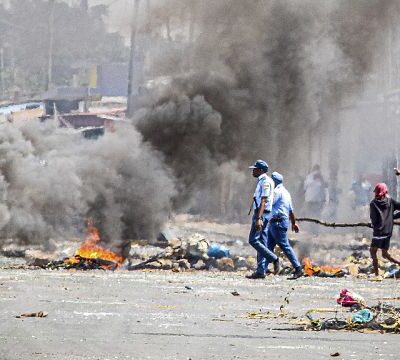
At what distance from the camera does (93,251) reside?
2167 centimetres

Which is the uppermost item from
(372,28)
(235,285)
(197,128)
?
(372,28)

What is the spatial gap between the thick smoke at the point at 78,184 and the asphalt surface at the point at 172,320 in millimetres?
4675

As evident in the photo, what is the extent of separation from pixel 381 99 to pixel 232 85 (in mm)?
16133

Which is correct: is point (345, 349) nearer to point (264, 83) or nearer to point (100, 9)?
point (264, 83)

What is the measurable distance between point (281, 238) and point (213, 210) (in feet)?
70.2

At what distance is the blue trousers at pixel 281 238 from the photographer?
17.7 metres

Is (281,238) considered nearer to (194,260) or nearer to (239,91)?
(194,260)

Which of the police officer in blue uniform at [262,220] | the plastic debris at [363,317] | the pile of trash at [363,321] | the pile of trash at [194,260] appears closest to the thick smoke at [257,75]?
the pile of trash at [194,260]

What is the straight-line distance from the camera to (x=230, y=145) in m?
27.5

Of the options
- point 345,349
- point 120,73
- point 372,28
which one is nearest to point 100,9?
point 120,73

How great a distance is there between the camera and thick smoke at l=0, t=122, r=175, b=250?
2186cm

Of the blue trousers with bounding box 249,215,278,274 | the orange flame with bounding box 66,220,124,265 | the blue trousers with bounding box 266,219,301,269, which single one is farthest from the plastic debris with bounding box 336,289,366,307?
the orange flame with bounding box 66,220,124,265

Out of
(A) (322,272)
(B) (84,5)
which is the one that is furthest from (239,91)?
(B) (84,5)

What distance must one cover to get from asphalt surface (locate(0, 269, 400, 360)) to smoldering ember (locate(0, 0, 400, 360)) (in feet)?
0.10
